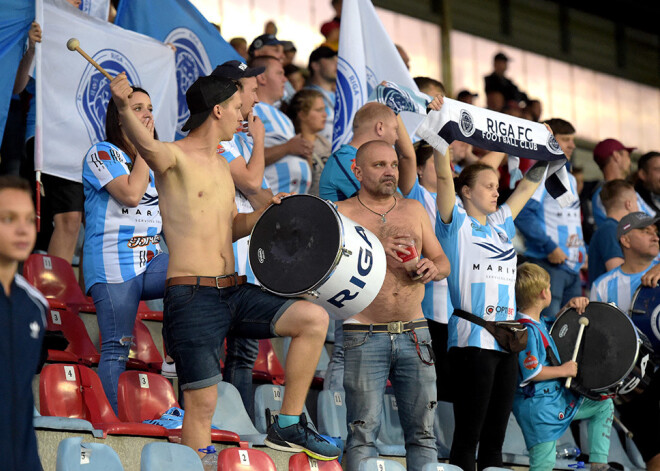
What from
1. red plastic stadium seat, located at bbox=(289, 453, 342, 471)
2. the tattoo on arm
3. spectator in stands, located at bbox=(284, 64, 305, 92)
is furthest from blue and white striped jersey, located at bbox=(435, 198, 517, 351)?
spectator in stands, located at bbox=(284, 64, 305, 92)

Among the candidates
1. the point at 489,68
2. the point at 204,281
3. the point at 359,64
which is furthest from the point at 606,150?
the point at 489,68

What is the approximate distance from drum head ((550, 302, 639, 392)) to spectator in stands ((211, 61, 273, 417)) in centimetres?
216

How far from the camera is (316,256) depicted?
4.73 metres

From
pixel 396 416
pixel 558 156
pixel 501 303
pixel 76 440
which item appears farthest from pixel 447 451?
pixel 76 440

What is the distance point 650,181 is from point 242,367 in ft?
17.0

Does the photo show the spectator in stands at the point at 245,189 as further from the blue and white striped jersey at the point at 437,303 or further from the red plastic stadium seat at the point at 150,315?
the blue and white striped jersey at the point at 437,303

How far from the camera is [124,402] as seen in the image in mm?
5160

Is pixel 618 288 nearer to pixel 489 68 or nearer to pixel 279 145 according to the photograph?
pixel 279 145

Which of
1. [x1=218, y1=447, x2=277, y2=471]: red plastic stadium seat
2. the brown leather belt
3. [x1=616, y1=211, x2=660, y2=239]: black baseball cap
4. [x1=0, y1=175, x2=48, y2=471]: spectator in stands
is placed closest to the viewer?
[x1=0, y1=175, x2=48, y2=471]: spectator in stands

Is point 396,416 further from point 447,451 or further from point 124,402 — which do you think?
point 124,402

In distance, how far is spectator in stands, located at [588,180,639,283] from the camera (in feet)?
27.0

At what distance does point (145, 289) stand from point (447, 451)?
86.6 inches

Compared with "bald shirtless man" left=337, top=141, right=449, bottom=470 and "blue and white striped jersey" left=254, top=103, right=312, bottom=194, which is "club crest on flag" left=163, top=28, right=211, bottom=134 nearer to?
"blue and white striped jersey" left=254, top=103, right=312, bottom=194

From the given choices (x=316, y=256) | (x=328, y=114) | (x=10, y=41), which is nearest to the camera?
(x=316, y=256)
